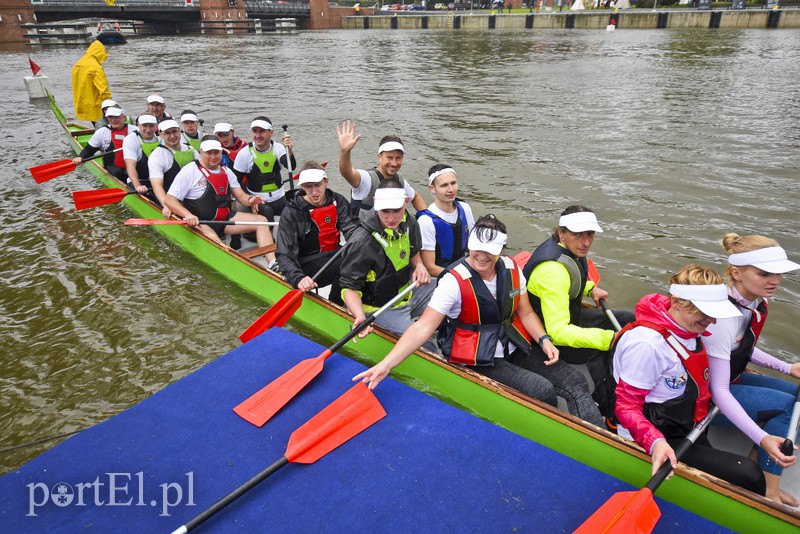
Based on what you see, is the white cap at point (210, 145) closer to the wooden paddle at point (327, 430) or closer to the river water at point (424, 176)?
the river water at point (424, 176)

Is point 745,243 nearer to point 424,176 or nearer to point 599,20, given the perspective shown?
point 424,176

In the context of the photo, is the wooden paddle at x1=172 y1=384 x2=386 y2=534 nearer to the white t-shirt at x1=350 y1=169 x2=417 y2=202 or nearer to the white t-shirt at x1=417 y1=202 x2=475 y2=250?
the white t-shirt at x1=417 y1=202 x2=475 y2=250

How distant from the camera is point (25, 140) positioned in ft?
51.8

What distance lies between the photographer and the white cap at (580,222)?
371 cm

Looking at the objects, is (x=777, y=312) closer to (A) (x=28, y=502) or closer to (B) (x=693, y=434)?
(B) (x=693, y=434)

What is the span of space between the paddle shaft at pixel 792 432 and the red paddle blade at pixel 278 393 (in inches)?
118

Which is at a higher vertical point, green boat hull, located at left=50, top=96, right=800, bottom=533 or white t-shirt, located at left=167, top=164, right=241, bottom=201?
white t-shirt, located at left=167, top=164, right=241, bottom=201

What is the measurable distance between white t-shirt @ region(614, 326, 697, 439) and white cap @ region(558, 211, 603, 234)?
2.85 ft

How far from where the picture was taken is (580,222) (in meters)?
3.74

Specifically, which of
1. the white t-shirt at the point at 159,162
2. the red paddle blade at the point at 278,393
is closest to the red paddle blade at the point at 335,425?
the red paddle blade at the point at 278,393

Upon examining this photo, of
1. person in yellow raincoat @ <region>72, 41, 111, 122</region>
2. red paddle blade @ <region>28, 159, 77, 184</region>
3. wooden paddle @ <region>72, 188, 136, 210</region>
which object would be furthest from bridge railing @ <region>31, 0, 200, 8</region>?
wooden paddle @ <region>72, 188, 136, 210</region>

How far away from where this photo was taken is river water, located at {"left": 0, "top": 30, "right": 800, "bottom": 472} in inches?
233

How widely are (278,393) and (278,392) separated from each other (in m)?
0.01

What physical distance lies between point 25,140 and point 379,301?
16258mm
